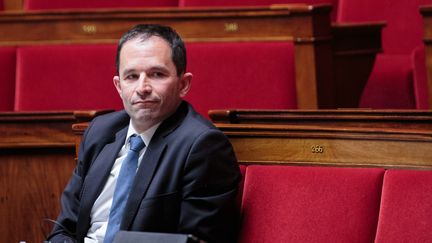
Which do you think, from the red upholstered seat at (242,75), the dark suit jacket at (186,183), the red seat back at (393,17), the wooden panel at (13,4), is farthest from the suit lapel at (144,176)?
the wooden panel at (13,4)

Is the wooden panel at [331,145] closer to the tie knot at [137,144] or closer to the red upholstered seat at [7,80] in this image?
the tie knot at [137,144]

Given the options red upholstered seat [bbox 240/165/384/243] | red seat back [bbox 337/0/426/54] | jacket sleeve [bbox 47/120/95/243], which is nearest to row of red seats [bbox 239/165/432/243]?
red upholstered seat [bbox 240/165/384/243]

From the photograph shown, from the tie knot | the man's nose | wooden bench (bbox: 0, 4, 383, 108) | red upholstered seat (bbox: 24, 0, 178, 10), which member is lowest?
the tie knot

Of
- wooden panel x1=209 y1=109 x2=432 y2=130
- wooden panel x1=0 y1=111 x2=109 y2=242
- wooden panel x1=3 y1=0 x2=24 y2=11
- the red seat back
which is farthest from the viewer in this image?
wooden panel x1=3 y1=0 x2=24 y2=11

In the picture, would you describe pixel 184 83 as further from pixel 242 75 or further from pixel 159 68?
pixel 242 75

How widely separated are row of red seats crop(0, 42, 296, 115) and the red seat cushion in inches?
5.9

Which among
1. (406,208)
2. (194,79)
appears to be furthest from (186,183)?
(194,79)

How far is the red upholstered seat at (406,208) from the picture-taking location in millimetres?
490

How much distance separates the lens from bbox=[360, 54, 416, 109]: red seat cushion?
981 millimetres

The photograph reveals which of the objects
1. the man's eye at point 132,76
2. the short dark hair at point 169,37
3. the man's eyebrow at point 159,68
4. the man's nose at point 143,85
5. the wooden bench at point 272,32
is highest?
the wooden bench at point 272,32

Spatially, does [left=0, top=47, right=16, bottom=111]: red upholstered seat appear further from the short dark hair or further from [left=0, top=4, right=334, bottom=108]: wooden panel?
the short dark hair

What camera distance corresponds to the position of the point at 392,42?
3.49ft

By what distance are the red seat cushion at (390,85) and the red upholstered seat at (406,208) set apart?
465 mm

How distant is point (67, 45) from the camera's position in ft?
3.10
